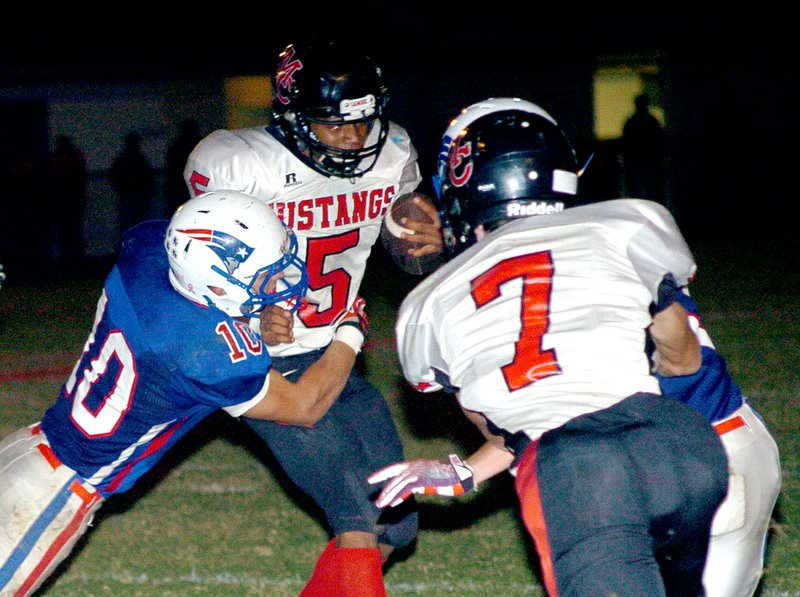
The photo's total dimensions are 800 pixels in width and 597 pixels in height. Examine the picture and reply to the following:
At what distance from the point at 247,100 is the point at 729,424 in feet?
47.4

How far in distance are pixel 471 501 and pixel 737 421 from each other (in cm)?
188

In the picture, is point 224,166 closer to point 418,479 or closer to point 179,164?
point 418,479

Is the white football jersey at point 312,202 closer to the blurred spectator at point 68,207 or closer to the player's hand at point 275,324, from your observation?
the player's hand at point 275,324

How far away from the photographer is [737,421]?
2822mm

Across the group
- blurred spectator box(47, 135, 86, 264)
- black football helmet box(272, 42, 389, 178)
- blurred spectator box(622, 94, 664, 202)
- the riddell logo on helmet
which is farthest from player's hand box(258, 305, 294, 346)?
blurred spectator box(622, 94, 664, 202)

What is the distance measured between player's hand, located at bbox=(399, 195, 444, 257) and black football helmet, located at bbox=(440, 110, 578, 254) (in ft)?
2.87

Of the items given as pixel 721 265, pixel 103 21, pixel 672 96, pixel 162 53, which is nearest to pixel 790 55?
pixel 672 96

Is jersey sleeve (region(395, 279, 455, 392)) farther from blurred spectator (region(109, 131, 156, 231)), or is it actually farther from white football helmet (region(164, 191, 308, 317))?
blurred spectator (region(109, 131, 156, 231))

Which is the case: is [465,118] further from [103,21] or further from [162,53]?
[103,21]

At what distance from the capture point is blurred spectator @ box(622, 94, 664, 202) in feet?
43.0

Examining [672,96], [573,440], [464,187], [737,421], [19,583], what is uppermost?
[464,187]

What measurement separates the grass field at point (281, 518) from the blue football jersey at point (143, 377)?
1107mm

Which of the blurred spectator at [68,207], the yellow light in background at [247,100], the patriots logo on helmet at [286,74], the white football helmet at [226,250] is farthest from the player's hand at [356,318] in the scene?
the yellow light in background at [247,100]

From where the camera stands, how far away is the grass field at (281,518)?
12.6 ft
